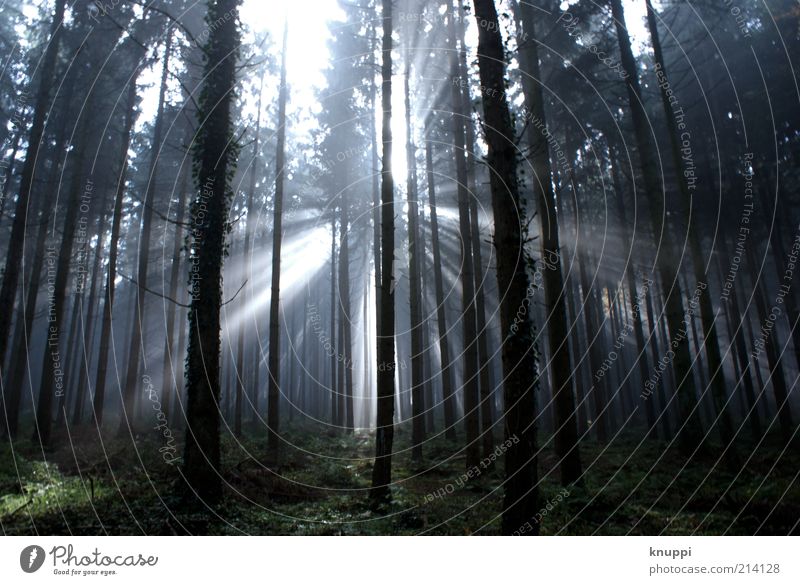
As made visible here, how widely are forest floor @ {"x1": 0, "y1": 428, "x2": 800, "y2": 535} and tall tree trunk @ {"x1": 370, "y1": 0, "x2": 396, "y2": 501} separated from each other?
731 mm

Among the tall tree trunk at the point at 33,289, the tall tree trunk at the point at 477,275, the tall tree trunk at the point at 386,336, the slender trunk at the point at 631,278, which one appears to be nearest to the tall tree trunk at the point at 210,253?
the tall tree trunk at the point at 386,336

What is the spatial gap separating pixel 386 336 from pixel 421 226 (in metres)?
21.8

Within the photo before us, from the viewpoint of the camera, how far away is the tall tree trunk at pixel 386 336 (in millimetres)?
11930

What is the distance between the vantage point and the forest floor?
26.9 ft

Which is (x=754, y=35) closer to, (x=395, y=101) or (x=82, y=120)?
(x=395, y=101)

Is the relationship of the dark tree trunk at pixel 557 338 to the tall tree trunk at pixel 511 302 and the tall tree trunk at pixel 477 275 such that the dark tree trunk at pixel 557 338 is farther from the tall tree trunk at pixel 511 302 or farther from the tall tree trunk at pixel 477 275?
the tall tree trunk at pixel 477 275

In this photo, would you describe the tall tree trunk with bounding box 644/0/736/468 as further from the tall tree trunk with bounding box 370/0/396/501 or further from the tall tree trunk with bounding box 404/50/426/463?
the tall tree trunk with bounding box 404/50/426/463

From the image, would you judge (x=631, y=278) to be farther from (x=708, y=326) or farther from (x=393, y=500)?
(x=393, y=500)

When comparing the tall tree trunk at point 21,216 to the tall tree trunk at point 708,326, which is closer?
the tall tree trunk at point 21,216
